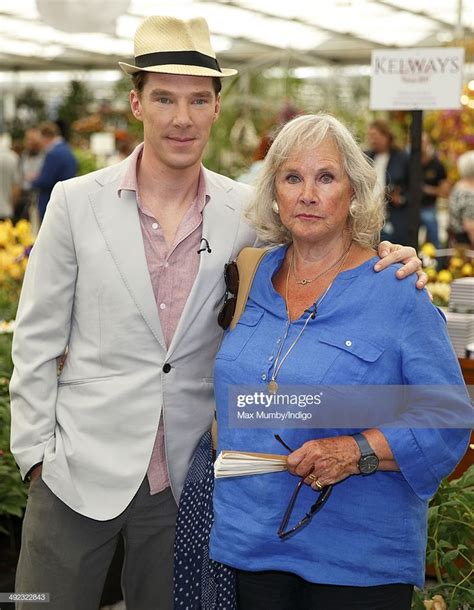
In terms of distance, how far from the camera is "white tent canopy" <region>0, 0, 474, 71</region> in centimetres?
1372

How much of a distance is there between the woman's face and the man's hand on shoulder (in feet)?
0.35

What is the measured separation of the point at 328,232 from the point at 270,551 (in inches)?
25.0

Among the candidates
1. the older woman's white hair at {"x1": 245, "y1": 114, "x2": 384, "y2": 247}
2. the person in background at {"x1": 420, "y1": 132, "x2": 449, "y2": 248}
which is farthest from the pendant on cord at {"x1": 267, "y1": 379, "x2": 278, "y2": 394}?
the person in background at {"x1": 420, "y1": 132, "x2": 449, "y2": 248}

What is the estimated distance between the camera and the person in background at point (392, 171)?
766cm

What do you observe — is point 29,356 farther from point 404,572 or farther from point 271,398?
point 404,572

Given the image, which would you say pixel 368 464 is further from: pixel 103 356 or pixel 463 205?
pixel 463 205

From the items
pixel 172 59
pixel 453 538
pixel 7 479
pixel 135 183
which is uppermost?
pixel 172 59

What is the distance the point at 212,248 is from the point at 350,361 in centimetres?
51

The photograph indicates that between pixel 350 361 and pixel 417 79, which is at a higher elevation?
pixel 417 79

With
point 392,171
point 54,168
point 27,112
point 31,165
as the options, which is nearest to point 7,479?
point 392,171

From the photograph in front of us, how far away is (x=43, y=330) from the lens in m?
2.12

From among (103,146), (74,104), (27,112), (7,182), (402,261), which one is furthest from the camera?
(27,112)

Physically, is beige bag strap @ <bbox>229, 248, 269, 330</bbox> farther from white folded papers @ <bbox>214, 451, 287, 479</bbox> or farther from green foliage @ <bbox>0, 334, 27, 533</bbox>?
green foliage @ <bbox>0, 334, 27, 533</bbox>

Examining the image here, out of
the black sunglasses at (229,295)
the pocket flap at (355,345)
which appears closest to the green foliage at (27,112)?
the black sunglasses at (229,295)
